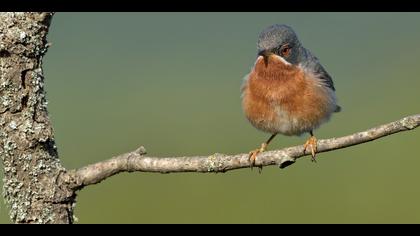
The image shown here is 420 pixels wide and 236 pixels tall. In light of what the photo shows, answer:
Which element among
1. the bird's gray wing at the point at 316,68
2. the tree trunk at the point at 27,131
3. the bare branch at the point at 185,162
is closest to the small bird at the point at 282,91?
the bird's gray wing at the point at 316,68

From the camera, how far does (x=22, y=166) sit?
3258mm

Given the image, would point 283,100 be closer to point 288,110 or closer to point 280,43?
point 288,110

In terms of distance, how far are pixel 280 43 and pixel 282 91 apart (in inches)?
16.6

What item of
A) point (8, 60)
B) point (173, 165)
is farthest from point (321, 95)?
point (8, 60)

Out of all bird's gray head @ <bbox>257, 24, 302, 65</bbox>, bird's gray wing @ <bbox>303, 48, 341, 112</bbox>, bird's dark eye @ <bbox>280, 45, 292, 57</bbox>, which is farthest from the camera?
bird's gray wing @ <bbox>303, 48, 341, 112</bbox>

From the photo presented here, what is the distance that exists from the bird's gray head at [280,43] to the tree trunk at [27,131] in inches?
106

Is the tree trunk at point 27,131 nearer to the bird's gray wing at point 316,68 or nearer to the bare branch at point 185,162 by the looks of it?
the bare branch at point 185,162

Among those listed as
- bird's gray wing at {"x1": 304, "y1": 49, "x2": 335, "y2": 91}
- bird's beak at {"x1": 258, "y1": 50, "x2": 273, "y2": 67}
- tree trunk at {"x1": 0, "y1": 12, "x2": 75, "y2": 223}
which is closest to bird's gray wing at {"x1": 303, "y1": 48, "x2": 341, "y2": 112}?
bird's gray wing at {"x1": 304, "y1": 49, "x2": 335, "y2": 91}

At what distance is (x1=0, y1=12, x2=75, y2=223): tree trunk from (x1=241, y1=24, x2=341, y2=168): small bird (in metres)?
2.58

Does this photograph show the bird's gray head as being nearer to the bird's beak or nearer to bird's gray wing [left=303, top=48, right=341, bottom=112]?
the bird's beak

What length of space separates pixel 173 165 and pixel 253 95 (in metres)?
2.69

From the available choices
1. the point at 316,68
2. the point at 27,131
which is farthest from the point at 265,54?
the point at 27,131

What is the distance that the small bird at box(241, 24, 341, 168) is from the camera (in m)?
5.65

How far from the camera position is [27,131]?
3203mm
